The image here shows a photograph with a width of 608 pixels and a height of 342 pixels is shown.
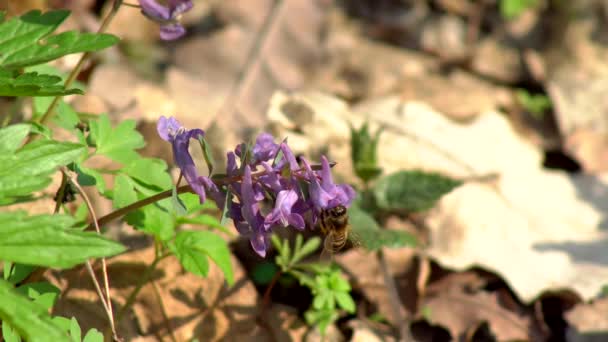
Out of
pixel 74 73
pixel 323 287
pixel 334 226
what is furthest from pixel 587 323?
pixel 74 73

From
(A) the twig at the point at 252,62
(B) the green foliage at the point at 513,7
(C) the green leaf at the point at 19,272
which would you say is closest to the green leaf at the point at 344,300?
(C) the green leaf at the point at 19,272

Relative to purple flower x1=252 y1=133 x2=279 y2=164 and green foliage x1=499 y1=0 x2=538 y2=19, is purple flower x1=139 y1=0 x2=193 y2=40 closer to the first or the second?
purple flower x1=252 y1=133 x2=279 y2=164

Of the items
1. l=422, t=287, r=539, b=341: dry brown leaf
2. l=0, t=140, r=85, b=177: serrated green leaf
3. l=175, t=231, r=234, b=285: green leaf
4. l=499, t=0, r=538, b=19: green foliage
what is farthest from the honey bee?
l=499, t=0, r=538, b=19: green foliage

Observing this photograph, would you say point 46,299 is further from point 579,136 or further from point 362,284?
point 579,136

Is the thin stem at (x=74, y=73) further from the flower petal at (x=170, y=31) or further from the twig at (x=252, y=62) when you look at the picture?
the twig at (x=252, y=62)

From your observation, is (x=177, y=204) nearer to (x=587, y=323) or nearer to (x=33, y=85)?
(x=33, y=85)

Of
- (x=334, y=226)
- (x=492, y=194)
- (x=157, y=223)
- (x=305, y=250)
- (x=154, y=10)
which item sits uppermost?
(x=154, y=10)
